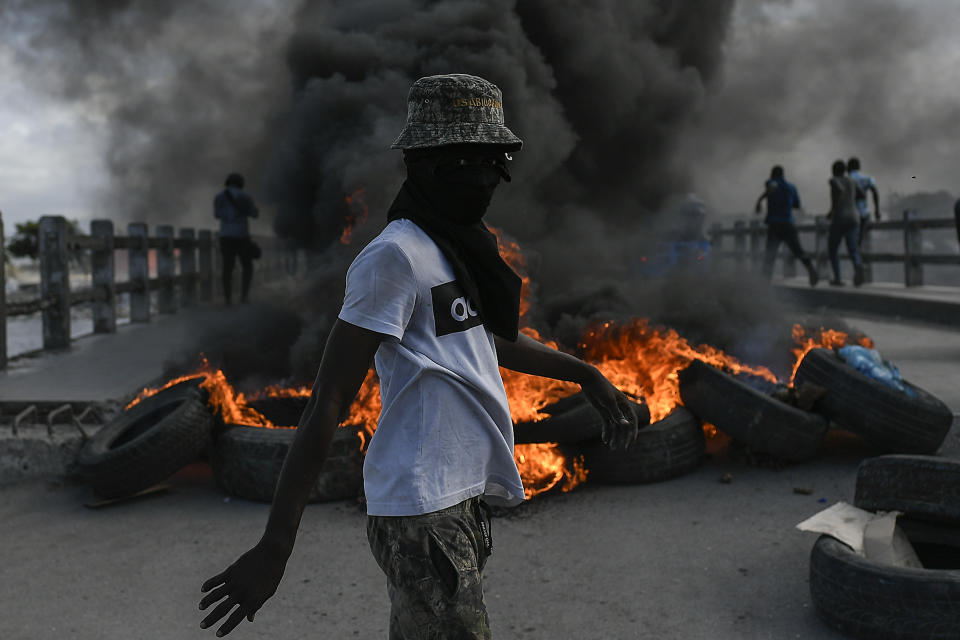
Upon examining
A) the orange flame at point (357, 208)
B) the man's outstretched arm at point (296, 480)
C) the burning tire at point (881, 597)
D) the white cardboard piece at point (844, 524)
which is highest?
the orange flame at point (357, 208)

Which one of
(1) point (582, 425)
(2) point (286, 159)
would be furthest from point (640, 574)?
(2) point (286, 159)

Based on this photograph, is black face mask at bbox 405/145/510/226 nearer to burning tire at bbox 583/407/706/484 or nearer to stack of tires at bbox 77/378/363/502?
stack of tires at bbox 77/378/363/502

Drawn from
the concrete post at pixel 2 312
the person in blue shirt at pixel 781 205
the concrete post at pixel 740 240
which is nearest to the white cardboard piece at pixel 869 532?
the concrete post at pixel 2 312

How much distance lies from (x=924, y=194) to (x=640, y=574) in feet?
286

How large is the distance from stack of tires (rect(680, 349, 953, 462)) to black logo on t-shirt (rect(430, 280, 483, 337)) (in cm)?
351

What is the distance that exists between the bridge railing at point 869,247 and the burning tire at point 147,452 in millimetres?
8730

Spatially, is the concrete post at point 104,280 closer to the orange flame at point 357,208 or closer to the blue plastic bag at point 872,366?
the orange flame at point 357,208

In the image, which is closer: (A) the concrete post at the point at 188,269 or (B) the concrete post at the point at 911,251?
(B) the concrete post at the point at 911,251

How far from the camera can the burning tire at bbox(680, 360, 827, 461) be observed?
491 cm

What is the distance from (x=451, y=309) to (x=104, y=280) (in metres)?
10.5

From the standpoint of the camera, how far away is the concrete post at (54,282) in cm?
926

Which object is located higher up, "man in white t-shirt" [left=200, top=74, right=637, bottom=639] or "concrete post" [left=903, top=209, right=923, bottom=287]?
"concrete post" [left=903, top=209, right=923, bottom=287]

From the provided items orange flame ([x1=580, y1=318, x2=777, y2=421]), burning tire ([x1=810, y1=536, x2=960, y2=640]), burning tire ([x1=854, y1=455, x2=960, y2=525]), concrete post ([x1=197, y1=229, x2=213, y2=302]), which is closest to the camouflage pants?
burning tire ([x1=810, y1=536, x2=960, y2=640])

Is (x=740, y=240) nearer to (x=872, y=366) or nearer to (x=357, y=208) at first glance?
(x=357, y=208)
